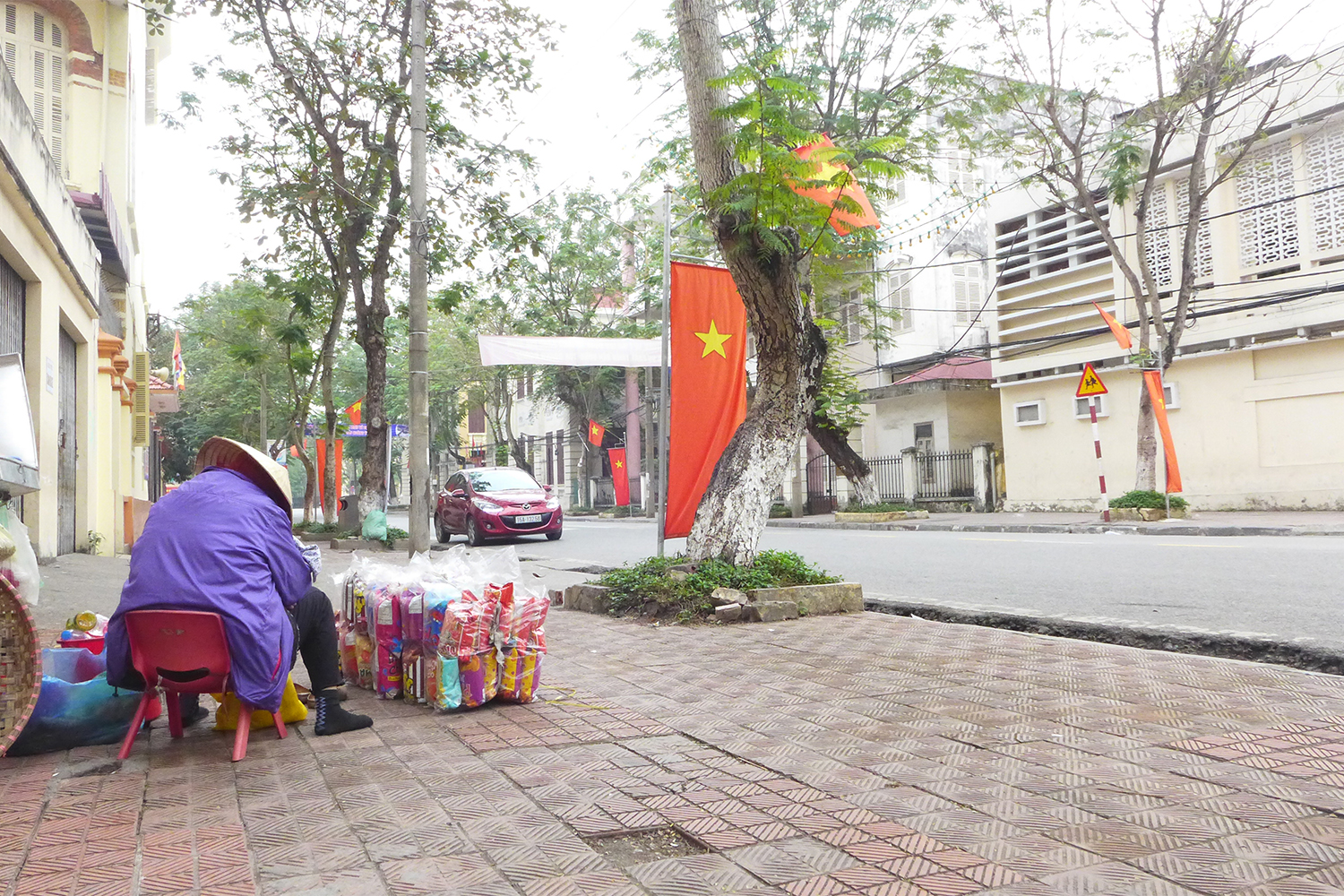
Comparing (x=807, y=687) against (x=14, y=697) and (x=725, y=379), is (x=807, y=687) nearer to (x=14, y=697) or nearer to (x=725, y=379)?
(x=14, y=697)

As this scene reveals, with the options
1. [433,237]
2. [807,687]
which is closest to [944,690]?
[807,687]

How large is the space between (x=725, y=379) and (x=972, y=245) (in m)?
22.4

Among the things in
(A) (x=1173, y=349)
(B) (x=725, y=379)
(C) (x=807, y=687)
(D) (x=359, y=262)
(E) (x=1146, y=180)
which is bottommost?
(C) (x=807, y=687)

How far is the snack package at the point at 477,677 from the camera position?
4480 millimetres

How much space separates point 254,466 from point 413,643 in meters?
1.14

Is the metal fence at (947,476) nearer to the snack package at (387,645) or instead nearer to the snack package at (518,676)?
the snack package at (518,676)

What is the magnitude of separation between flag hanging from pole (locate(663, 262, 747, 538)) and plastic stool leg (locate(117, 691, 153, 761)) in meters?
4.87

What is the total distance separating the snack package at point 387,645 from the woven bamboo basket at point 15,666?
156 cm

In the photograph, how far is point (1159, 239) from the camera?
68.7 feet

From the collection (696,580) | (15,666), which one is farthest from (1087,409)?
(15,666)

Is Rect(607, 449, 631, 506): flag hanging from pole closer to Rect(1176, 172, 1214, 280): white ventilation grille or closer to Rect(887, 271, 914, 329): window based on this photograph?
Rect(887, 271, 914, 329): window

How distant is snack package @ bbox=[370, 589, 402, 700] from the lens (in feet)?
15.7

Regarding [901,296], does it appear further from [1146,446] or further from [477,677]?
[477,677]

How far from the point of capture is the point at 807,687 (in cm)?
483
